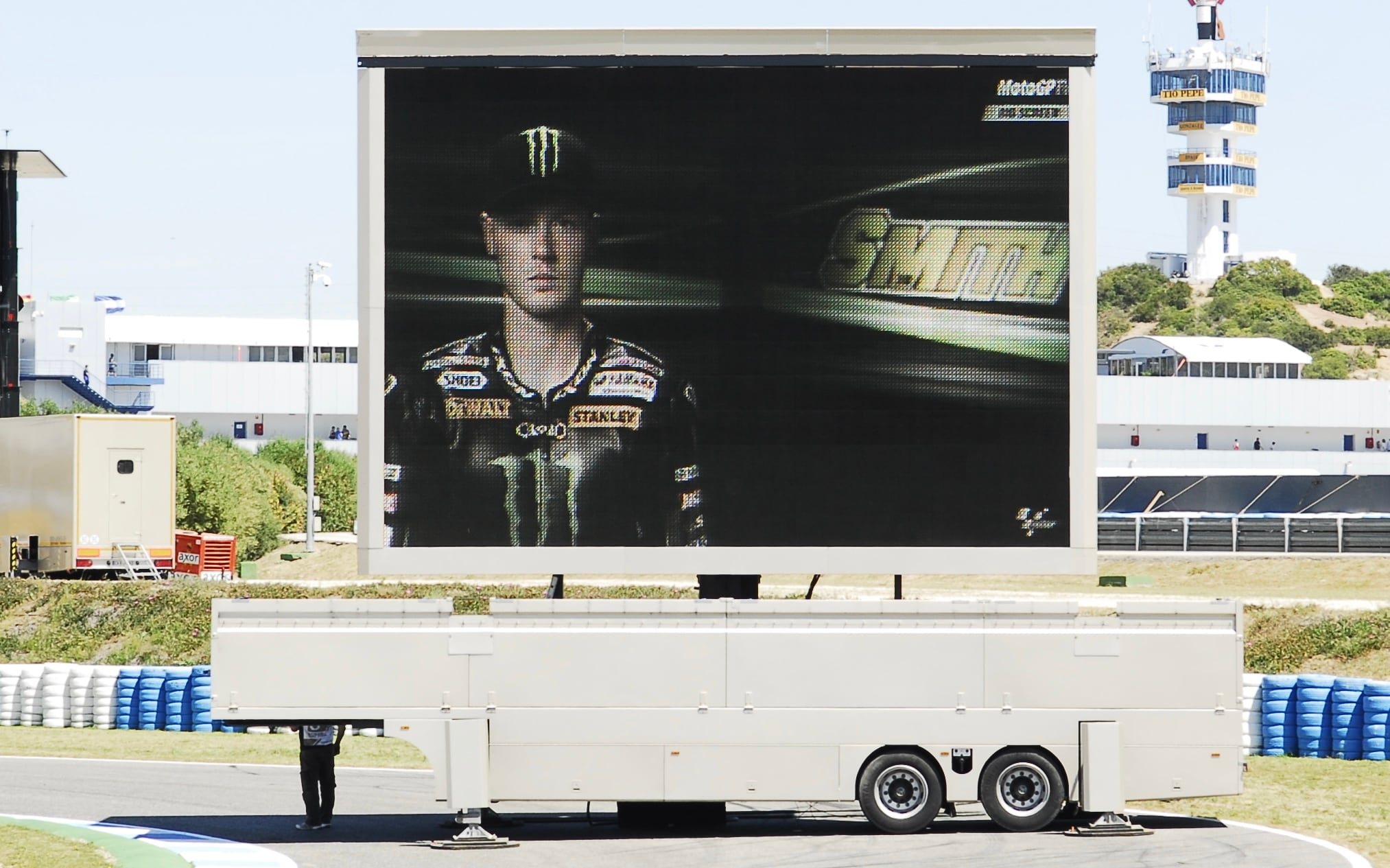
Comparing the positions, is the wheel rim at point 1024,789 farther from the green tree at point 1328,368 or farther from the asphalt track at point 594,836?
the green tree at point 1328,368

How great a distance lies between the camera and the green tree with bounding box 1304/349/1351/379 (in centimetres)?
14038

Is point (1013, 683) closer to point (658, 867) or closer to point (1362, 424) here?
point (658, 867)

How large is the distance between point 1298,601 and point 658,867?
22556mm

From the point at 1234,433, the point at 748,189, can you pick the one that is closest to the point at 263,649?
the point at 748,189

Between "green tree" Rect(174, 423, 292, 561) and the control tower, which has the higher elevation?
the control tower

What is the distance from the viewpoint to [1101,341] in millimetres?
169375

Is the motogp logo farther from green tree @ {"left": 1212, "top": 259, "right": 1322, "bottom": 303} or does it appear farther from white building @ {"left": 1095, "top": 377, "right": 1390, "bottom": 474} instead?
green tree @ {"left": 1212, "top": 259, "right": 1322, "bottom": 303}

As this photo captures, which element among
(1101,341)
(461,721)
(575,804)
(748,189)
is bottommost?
(575,804)

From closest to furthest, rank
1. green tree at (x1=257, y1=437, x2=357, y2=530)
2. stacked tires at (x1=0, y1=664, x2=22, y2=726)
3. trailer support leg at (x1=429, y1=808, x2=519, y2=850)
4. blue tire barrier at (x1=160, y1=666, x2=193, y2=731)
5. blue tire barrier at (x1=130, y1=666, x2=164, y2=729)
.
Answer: trailer support leg at (x1=429, y1=808, x2=519, y2=850), blue tire barrier at (x1=160, y1=666, x2=193, y2=731), blue tire barrier at (x1=130, y1=666, x2=164, y2=729), stacked tires at (x1=0, y1=664, x2=22, y2=726), green tree at (x1=257, y1=437, x2=357, y2=530)

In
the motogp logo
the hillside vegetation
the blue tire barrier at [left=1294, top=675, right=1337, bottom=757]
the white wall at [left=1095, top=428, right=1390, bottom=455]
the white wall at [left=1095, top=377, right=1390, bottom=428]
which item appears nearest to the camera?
the motogp logo

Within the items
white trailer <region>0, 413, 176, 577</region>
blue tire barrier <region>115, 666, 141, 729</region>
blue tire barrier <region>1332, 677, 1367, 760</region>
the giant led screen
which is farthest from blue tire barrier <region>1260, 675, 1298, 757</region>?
white trailer <region>0, 413, 176, 577</region>

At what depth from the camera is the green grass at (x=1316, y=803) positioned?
16.9 meters

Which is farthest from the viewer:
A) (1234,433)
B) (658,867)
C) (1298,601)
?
(1234,433)

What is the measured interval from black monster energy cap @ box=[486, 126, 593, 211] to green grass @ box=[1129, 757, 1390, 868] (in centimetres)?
898
